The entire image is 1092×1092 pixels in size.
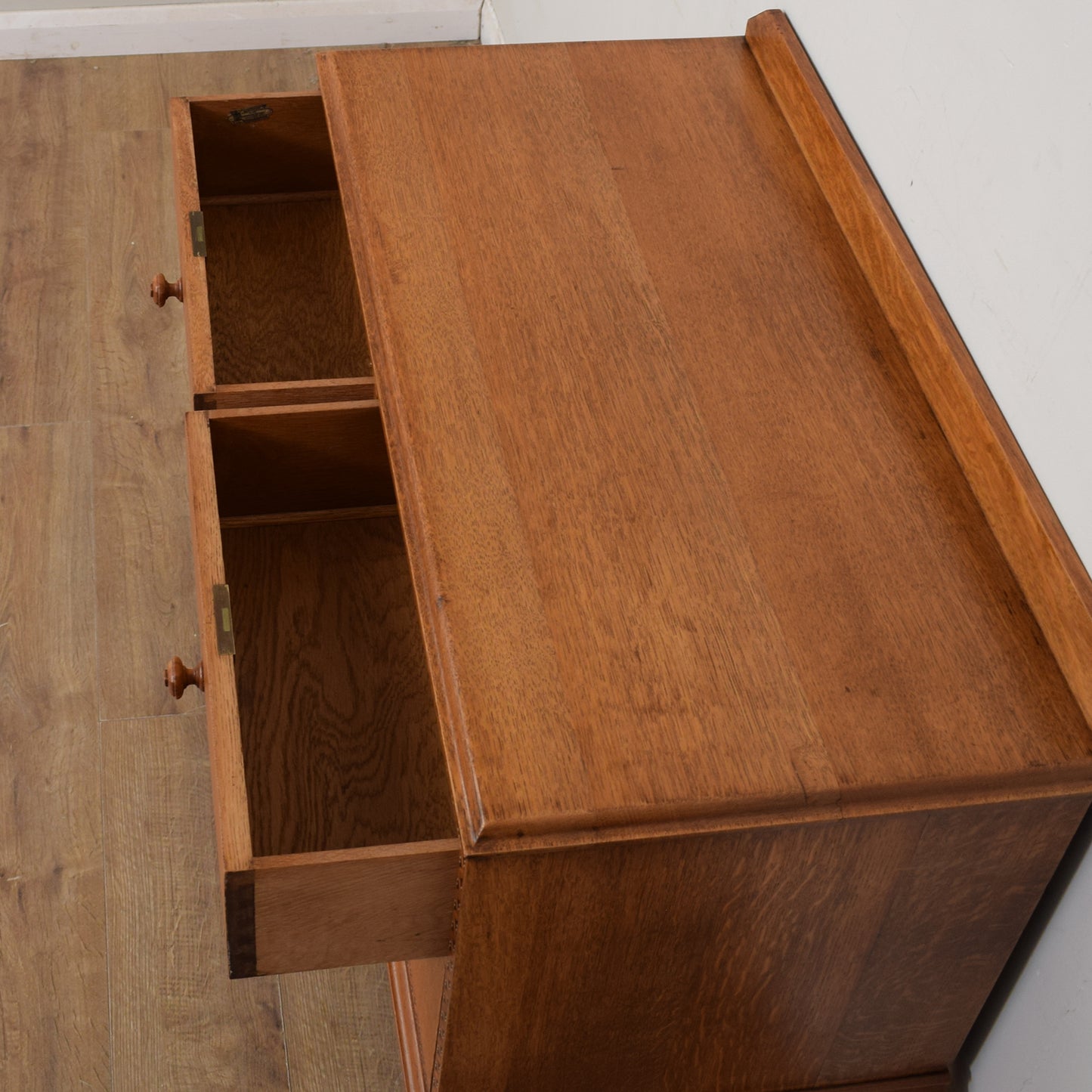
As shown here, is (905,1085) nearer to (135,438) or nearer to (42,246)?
(135,438)

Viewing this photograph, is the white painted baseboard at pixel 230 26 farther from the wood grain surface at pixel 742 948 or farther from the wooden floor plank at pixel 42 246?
the wood grain surface at pixel 742 948

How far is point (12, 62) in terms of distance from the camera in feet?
7.57

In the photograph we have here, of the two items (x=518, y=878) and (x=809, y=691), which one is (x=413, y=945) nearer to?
(x=518, y=878)

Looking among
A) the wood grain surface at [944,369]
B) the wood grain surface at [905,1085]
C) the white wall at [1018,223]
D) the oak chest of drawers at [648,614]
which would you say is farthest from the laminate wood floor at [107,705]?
the wood grain surface at [944,369]

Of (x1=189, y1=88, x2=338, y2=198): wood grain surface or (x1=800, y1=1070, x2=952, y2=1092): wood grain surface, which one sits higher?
(x1=189, y1=88, x2=338, y2=198): wood grain surface

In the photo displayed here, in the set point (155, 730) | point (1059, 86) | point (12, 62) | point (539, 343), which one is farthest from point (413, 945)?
point (12, 62)

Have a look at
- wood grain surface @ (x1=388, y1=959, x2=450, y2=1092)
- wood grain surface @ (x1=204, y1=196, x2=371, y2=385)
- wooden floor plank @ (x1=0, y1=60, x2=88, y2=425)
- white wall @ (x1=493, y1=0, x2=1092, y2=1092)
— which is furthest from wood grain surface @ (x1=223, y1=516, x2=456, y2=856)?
wooden floor plank @ (x1=0, y1=60, x2=88, y2=425)

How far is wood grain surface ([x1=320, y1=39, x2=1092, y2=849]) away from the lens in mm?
685

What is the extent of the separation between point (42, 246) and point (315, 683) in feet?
3.68

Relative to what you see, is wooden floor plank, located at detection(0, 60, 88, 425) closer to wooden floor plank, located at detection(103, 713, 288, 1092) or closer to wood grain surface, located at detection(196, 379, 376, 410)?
wooden floor plank, located at detection(103, 713, 288, 1092)

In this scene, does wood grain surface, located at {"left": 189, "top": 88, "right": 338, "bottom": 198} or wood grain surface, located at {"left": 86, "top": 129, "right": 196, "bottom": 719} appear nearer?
wood grain surface, located at {"left": 189, "top": 88, "right": 338, "bottom": 198}

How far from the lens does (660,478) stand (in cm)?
80

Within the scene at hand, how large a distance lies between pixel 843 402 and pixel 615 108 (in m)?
0.35

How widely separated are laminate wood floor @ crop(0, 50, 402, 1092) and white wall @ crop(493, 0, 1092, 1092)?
23.4 inches
